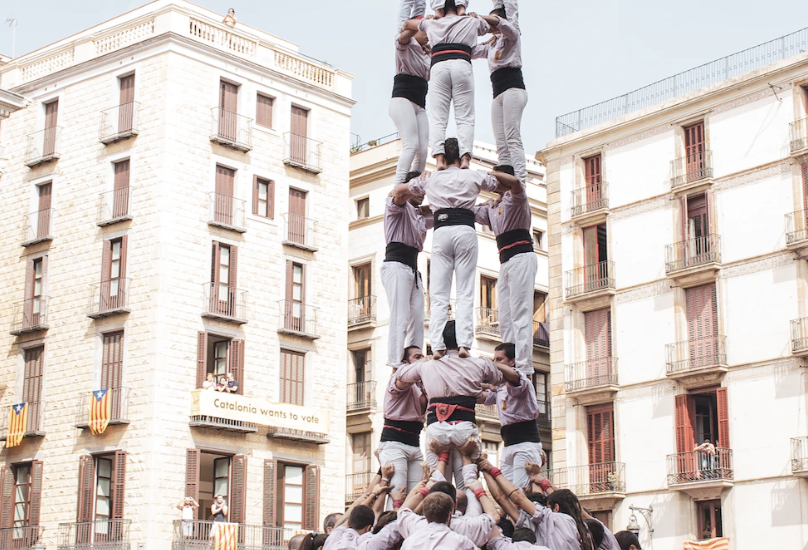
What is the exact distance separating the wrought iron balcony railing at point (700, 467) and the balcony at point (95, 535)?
17984mm

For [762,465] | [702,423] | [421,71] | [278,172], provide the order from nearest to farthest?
[421,71] < [762,465] < [702,423] < [278,172]

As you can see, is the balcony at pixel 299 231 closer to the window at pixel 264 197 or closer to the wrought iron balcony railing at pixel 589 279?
the window at pixel 264 197

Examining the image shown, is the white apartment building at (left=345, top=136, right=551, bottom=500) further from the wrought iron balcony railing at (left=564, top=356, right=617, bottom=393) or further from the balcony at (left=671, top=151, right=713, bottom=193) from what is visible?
the balcony at (left=671, top=151, right=713, bottom=193)

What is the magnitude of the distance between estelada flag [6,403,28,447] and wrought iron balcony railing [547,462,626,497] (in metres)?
18.8

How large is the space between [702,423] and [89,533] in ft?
68.2

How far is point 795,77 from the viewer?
43000 millimetres

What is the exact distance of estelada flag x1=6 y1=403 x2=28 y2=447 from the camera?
4503 cm

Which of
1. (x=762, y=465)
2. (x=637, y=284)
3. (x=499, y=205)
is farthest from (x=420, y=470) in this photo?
(x=637, y=284)

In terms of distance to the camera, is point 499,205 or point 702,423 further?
point 702,423

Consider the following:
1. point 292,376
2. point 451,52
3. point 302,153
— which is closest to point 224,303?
point 292,376

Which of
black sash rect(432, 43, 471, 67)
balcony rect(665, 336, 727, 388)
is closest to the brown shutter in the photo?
balcony rect(665, 336, 727, 388)

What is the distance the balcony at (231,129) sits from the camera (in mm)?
46094

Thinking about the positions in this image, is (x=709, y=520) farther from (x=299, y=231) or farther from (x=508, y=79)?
(x=508, y=79)

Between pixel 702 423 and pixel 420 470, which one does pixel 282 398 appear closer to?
pixel 702 423
